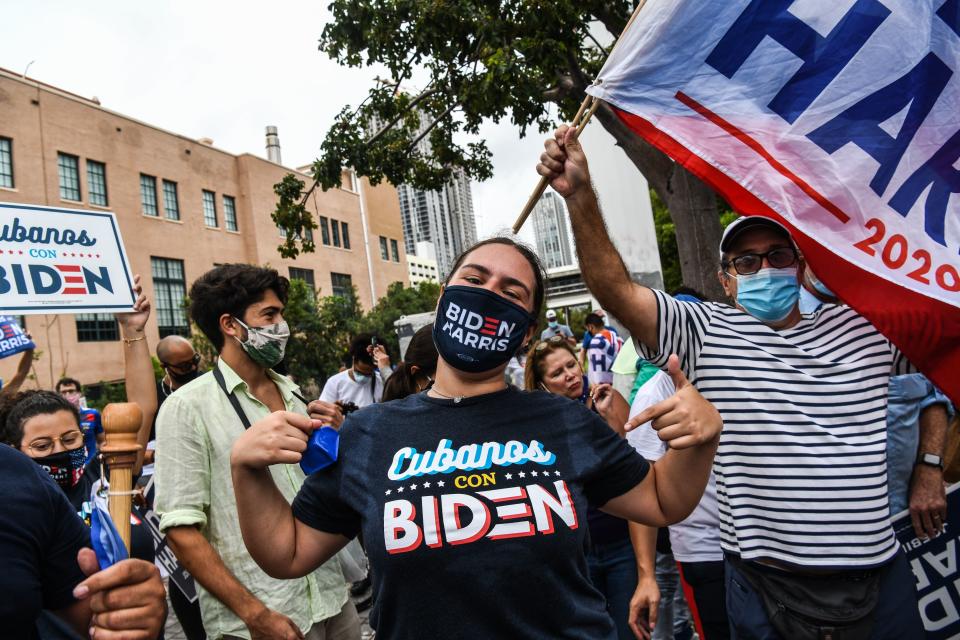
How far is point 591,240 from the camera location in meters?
2.08

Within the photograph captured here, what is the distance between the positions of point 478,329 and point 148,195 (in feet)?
102

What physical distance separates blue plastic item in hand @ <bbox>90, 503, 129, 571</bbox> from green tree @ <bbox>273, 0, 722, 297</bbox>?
5371 millimetres

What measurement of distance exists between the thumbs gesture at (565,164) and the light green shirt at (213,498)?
1488 millimetres

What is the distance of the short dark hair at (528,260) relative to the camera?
1942mm

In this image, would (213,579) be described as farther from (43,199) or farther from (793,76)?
(43,199)

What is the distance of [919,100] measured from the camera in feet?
7.96

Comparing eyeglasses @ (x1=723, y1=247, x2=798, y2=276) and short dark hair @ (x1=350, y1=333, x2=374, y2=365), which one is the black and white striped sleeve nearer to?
eyeglasses @ (x1=723, y1=247, x2=798, y2=276)

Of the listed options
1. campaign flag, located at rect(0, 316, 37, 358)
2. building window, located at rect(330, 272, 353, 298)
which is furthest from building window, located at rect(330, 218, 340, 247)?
campaign flag, located at rect(0, 316, 37, 358)

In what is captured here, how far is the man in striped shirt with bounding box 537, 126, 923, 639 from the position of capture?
210cm

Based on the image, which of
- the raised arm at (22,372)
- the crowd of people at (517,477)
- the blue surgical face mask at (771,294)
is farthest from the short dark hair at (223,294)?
the raised arm at (22,372)

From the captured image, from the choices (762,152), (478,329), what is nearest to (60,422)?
(478,329)

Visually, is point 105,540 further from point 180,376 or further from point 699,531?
point 180,376

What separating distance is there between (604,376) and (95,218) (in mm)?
4935

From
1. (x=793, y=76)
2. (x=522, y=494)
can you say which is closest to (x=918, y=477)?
(x=793, y=76)
